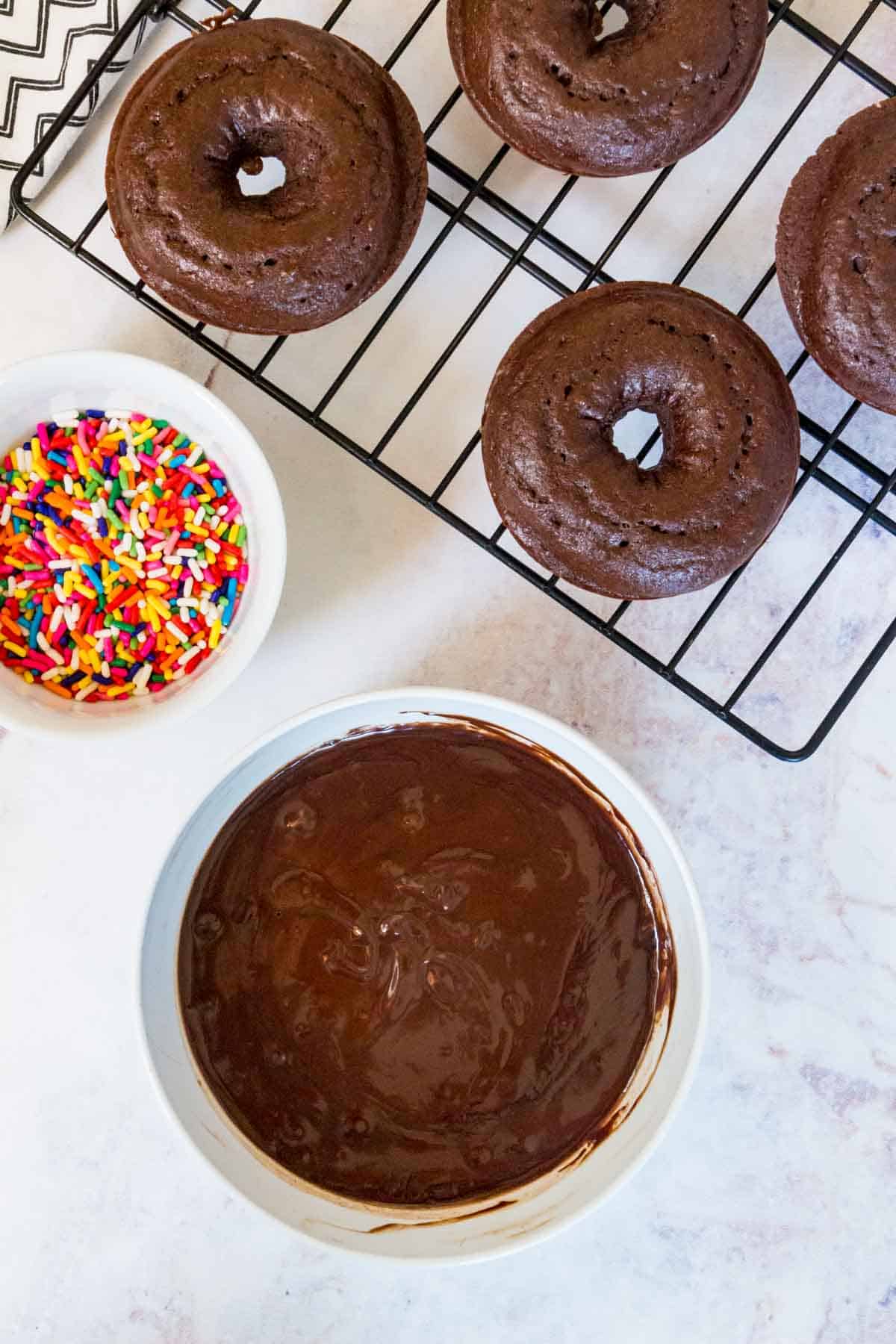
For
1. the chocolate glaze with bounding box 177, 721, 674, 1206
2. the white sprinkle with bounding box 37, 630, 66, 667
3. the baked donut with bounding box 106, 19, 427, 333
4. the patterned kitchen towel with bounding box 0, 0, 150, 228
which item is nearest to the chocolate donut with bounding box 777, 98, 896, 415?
the baked donut with bounding box 106, 19, 427, 333

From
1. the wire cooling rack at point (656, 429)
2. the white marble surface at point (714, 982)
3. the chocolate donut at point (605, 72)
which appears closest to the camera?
the chocolate donut at point (605, 72)

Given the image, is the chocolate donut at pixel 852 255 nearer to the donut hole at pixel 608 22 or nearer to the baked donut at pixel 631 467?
the baked donut at pixel 631 467

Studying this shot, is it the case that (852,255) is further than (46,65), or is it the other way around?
(46,65)

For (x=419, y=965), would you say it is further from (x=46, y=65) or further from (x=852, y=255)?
(x=46, y=65)

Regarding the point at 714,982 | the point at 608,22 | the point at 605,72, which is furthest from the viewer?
the point at 714,982

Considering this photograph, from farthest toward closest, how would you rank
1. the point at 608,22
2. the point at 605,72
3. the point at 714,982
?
1. the point at 714,982
2. the point at 608,22
3. the point at 605,72

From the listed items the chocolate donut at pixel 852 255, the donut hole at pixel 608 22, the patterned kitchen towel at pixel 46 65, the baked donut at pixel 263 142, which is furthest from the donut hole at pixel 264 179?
the chocolate donut at pixel 852 255

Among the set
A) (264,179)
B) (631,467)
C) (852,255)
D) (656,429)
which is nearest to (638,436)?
(656,429)
